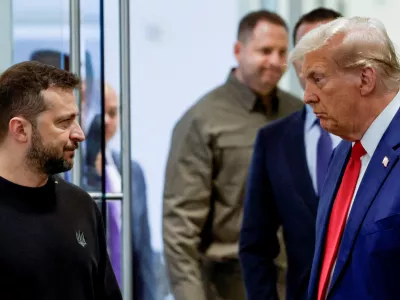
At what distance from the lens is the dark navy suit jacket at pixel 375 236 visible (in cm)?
252

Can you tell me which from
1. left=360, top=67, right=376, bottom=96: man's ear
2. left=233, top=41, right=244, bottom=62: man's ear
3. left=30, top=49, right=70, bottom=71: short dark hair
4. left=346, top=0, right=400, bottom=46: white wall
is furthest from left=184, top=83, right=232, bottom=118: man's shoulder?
left=360, top=67, right=376, bottom=96: man's ear

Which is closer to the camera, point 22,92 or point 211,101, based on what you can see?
point 22,92

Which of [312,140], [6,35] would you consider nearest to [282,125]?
[312,140]

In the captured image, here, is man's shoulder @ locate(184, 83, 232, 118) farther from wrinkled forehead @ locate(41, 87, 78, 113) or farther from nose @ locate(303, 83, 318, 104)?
nose @ locate(303, 83, 318, 104)

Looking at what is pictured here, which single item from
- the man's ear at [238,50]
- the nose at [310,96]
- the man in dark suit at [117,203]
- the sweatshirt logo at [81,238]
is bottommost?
the man in dark suit at [117,203]

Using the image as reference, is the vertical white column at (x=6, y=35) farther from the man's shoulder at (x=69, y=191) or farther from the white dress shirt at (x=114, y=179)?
the man's shoulder at (x=69, y=191)

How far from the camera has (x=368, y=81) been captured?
272cm

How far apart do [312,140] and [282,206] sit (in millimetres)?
245

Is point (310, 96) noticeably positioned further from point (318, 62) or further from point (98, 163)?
point (98, 163)

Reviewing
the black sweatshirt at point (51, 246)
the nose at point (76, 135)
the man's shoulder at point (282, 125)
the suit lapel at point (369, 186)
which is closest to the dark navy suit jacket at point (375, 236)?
the suit lapel at point (369, 186)

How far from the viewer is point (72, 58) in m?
3.99

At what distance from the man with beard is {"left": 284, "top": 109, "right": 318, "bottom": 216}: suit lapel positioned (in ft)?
2.61

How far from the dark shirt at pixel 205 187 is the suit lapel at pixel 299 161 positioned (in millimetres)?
434

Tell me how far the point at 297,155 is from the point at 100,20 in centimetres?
96
